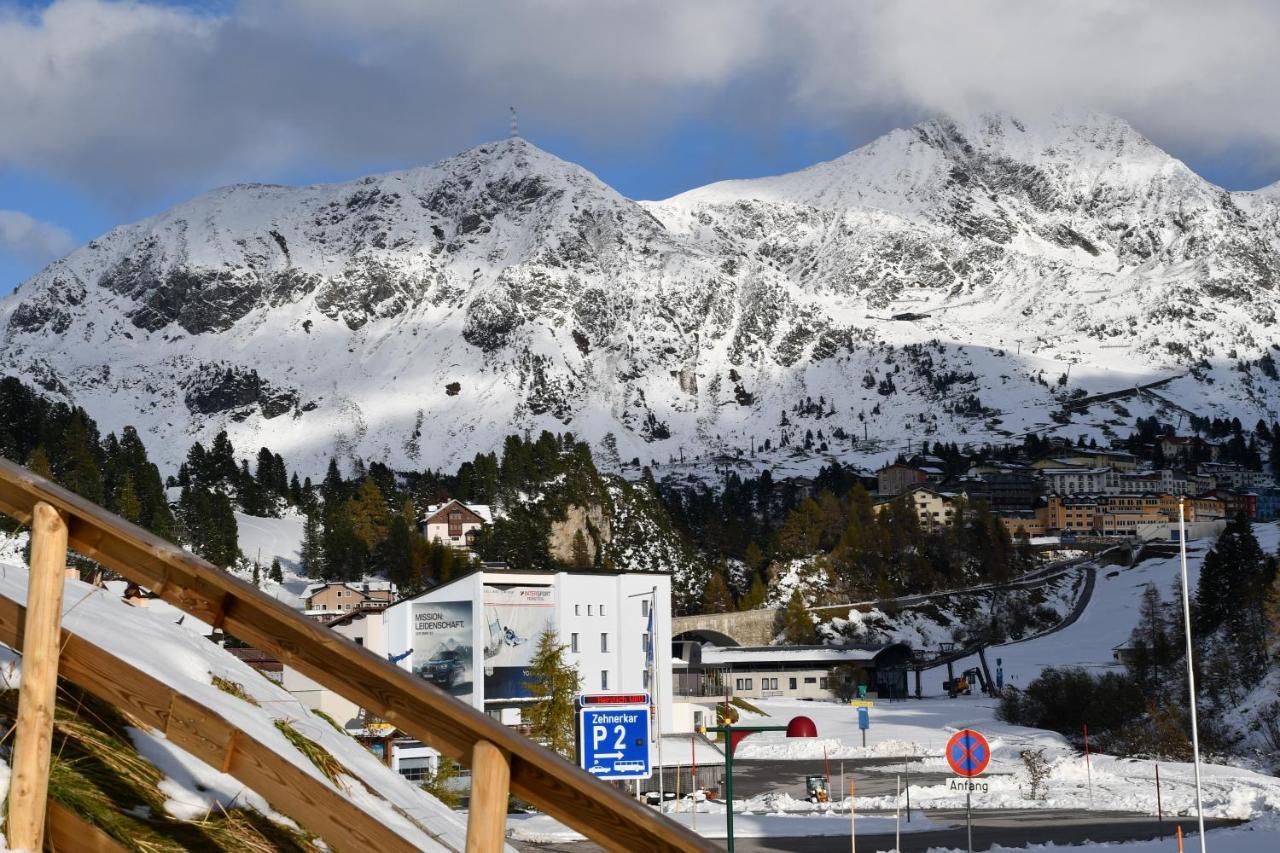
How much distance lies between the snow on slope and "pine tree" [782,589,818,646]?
108351 millimetres

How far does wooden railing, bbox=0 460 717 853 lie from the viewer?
3.33 m

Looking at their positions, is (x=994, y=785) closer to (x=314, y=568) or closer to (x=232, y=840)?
(x=232, y=840)

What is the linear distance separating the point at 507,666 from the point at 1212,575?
6152 cm

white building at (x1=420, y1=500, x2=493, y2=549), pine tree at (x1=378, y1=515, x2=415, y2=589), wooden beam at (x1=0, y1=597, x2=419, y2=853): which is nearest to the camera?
wooden beam at (x1=0, y1=597, x2=419, y2=853)

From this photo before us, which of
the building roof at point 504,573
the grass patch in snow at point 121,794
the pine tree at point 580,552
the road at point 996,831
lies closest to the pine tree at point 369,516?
Answer: the pine tree at point 580,552

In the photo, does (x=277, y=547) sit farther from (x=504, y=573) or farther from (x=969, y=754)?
(x=969, y=754)

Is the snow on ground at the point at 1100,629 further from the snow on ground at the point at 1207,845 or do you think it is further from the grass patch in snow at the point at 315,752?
the grass patch in snow at the point at 315,752

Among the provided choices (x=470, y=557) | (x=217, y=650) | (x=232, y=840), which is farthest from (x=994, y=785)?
(x=470, y=557)

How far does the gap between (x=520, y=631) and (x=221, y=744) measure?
6594 cm

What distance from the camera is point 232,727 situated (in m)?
3.95

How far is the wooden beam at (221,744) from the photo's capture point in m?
3.72

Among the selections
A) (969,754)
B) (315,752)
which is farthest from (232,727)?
(969,754)

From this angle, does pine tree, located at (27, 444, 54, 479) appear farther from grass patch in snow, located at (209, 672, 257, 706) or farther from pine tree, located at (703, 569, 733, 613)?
grass patch in snow, located at (209, 672, 257, 706)

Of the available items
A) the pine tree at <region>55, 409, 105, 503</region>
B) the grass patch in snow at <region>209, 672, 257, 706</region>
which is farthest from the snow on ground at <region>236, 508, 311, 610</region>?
the grass patch in snow at <region>209, 672, 257, 706</region>
